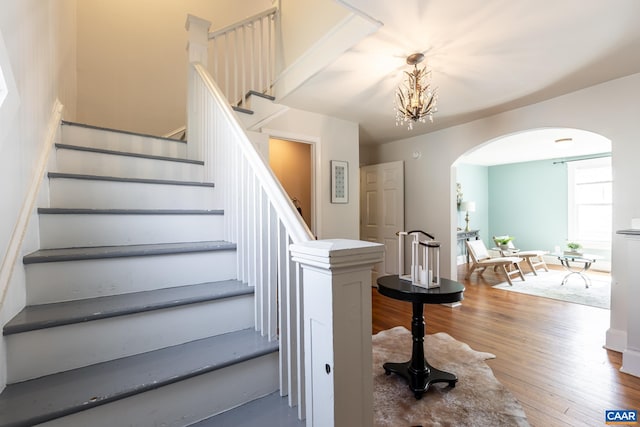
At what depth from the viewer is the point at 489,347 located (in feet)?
8.66

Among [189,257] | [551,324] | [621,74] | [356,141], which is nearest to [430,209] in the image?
[356,141]

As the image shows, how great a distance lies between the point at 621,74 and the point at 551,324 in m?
2.57

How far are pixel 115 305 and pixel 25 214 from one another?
0.53 m

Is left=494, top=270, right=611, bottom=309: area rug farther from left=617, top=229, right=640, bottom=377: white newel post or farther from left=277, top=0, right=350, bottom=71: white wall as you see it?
left=277, top=0, right=350, bottom=71: white wall

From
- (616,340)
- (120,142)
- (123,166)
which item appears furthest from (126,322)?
(616,340)

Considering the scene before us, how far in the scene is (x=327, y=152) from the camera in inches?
146

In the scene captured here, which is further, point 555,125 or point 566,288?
point 566,288

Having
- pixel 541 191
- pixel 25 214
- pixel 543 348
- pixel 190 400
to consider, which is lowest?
pixel 543 348

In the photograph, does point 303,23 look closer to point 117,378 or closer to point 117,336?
point 117,336

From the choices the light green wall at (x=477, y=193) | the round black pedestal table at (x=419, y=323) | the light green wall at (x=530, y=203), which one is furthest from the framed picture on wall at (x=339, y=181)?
the light green wall at (x=530, y=203)

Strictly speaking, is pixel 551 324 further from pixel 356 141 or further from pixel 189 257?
pixel 189 257

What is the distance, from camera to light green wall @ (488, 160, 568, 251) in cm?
641

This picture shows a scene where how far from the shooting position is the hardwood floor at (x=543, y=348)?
1854 millimetres

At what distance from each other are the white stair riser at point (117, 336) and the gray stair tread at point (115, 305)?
0.03 m
